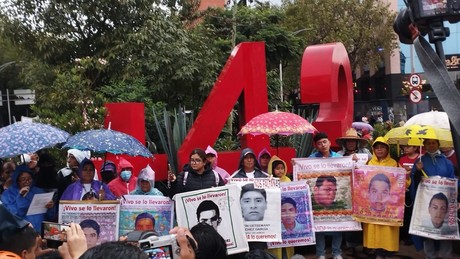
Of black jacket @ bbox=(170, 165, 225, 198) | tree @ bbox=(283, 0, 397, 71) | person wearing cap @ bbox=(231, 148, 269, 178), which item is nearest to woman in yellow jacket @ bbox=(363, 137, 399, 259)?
person wearing cap @ bbox=(231, 148, 269, 178)

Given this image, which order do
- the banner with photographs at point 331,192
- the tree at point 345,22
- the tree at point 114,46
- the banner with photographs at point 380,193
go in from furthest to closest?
the tree at point 345,22, the tree at point 114,46, the banner with photographs at point 331,192, the banner with photographs at point 380,193

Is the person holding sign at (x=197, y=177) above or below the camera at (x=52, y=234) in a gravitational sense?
above

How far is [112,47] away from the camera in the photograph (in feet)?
49.1

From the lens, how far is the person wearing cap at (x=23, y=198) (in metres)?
5.95

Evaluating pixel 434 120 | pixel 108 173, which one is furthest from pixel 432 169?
pixel 108 173

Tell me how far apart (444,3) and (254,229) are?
9.95ft

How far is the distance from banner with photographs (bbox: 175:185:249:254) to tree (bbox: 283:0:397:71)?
24794mm

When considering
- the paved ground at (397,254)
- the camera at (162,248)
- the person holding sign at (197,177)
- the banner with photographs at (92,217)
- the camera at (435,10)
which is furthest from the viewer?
the paved ground at (397,254)

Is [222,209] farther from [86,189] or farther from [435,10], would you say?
[435,10]

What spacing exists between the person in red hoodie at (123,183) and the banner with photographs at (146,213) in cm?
78

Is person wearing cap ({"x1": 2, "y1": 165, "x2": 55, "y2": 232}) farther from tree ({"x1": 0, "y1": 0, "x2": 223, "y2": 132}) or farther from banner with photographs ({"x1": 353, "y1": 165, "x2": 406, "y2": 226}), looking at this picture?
tree ({"x1": 0, "y1": 0, "x2": 223, "y2": 132})

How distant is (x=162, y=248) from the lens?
2.86m

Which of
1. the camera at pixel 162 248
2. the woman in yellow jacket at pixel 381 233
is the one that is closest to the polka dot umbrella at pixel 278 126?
the woman in yellow jacket at pixel 381 233

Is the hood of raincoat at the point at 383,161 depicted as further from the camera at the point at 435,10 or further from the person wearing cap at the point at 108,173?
the person wearing cap at the point at 108,173
